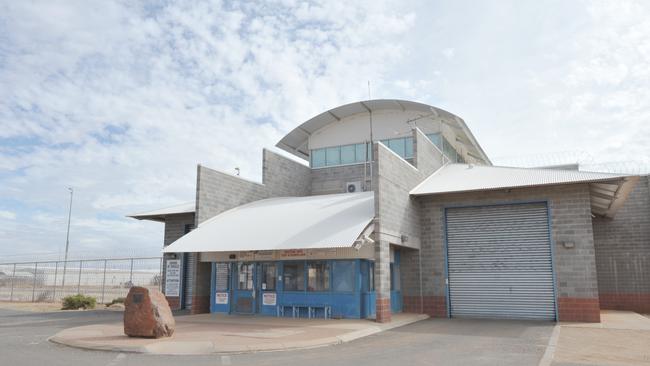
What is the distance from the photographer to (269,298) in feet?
59.3

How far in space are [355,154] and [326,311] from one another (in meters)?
13.1

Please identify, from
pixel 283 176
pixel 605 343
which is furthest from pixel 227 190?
pixel 605 343

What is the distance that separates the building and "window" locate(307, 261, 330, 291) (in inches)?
1.5

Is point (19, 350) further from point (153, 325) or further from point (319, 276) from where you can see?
point (319, 276)

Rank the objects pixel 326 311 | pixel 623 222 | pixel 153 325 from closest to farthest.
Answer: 1. pixel 153 325
2. pixel 326 311
3. pixel 623 222

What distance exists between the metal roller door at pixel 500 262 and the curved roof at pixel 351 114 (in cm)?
1016

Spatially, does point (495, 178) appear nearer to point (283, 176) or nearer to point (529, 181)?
point (529, 181)

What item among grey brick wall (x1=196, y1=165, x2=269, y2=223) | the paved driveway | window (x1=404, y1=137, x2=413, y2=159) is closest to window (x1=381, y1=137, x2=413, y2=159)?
window (x1=404, y1=137, x2=413, y2=159)

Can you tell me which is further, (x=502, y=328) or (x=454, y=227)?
(x=454, y=227)

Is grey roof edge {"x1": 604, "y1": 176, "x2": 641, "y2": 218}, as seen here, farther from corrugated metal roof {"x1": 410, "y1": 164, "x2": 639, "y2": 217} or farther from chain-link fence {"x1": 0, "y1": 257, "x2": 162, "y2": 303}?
chain-link fence {"x1": 0, "y1": 257, "x2": 162, "y2": 303}

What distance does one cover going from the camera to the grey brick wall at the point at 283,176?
23.5m

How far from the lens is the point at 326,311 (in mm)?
16953

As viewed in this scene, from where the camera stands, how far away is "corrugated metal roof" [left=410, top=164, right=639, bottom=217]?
16.8m

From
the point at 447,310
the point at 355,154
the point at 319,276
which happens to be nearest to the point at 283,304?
the point at 319,276
